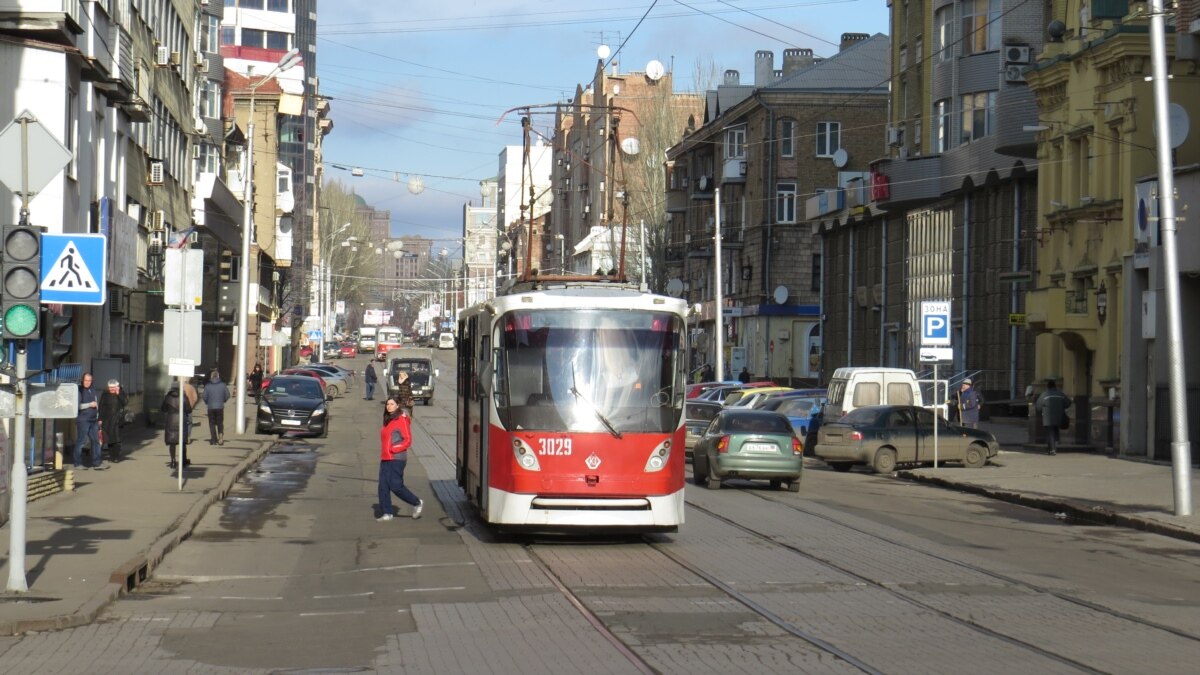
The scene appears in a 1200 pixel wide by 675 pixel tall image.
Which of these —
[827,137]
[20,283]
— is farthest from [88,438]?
[827,137]

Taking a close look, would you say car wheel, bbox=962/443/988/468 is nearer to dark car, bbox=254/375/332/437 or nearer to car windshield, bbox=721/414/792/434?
car windshield, bbox=721/414/792/434

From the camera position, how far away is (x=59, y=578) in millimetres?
13789

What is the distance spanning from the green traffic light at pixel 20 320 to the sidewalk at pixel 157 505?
2177 millimetres

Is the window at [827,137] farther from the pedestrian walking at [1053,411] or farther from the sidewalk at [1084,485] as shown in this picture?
the pedestrian walking at [1053,411]

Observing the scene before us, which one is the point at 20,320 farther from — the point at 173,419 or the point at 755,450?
the point at 755,450

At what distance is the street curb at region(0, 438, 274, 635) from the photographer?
11.4m

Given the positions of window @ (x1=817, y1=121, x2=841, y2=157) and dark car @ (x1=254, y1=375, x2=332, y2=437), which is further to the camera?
window @ (x1=817, y1=121, x2=841, y2=157)

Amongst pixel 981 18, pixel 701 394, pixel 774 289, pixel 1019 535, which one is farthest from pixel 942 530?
pixel 774 289

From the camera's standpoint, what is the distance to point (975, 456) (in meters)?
33.2

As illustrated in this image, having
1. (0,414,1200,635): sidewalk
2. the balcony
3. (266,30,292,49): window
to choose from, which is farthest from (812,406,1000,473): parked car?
(266,30,292,49): window

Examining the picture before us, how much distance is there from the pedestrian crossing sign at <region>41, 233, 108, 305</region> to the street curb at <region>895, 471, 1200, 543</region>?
1391 cm

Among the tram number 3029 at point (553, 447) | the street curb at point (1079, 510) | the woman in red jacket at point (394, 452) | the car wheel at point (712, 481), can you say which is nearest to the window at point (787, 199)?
the street curb at point (1079, 510)

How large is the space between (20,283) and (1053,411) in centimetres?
2773

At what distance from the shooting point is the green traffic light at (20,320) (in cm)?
1220
